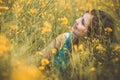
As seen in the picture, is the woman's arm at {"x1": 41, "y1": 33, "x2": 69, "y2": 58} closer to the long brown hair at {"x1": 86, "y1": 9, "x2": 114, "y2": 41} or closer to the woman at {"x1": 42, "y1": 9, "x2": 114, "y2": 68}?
the woman at {"x1": 42, "y1": 9, "x2": 114, "y2": 68}

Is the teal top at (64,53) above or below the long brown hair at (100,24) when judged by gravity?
below

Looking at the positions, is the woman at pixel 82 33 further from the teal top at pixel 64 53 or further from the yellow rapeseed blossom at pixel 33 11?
the yellow rapeseed blossom at pixel 33 11

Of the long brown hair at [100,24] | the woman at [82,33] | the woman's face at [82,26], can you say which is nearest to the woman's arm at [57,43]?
the woman at [82,33]

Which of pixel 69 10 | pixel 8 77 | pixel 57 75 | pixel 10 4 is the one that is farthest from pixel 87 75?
pixel 69 10

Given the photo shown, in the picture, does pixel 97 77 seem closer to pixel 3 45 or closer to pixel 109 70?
pixel 109 70

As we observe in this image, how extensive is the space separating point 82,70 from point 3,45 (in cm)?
81

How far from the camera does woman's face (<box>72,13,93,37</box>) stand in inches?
116

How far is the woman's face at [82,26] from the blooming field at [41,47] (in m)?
0.10

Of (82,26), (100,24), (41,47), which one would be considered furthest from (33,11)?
(100,24)

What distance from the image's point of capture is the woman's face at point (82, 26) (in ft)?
9.67

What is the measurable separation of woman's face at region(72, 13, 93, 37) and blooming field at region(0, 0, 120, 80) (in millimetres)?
98

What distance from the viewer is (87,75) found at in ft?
7.80

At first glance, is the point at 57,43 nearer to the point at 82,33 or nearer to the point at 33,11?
the point at 82,33

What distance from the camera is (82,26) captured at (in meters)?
2.98
